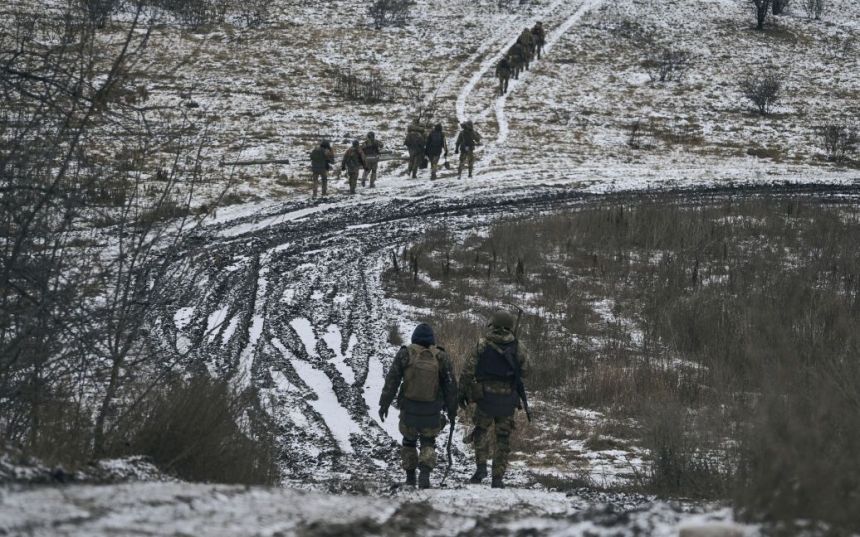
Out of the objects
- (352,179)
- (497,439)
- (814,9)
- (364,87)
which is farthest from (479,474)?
(814,9)

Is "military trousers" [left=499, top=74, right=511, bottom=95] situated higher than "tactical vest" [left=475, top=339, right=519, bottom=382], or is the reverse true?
"military trousers" [left=499, top=74, right=511, bottom=95]

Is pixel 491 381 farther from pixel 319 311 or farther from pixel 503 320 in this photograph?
pixel 319 311

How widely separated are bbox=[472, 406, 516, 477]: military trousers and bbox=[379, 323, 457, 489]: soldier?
0.33 metres

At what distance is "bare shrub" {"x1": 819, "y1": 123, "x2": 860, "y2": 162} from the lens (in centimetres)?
2828

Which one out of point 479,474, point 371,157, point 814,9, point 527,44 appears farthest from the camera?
point 814,9

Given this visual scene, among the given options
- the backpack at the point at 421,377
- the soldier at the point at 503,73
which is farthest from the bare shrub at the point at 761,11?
the backpack at the point at 421,377

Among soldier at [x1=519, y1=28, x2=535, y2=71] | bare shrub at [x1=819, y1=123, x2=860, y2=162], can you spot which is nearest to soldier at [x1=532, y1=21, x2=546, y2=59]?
soldier at [x1=519, y1=28, x2=535, y2=71]

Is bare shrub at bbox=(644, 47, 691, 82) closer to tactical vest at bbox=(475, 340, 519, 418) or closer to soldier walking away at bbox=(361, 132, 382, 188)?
soldier walking away at bbox=(361, 132, 382, 188)

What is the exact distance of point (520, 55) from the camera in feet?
116

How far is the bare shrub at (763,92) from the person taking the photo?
33094 millimetres

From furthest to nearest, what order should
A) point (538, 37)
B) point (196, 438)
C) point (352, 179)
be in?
1. point (538, 37)
2. point (352, 179)
3. point (196, 438)

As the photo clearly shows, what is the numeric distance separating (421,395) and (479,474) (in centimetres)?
92

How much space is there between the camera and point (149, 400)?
6848 millimetres

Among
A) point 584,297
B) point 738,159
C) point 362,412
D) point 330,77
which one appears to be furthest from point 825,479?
point 330,77
